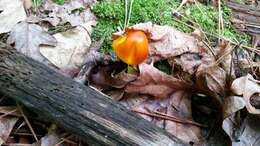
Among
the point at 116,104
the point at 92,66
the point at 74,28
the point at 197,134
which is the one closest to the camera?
the point at 116,104

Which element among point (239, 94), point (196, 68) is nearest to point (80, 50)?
point (196, 68)

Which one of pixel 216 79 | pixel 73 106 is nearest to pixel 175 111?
pixel 216 79

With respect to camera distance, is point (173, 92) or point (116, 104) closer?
point (116, 104)

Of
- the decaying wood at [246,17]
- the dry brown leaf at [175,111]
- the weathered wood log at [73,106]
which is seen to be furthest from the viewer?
the decaying wood at [246,17]

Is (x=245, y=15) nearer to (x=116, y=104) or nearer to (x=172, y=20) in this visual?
(x=172, y=20)

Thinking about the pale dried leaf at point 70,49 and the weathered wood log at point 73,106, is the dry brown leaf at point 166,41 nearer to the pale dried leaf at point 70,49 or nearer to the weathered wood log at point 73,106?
the pale dried leaf at point 70,49

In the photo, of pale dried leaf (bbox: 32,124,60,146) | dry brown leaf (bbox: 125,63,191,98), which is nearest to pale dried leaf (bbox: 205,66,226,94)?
dry brown leaf (bbox: 125,63,191,98)

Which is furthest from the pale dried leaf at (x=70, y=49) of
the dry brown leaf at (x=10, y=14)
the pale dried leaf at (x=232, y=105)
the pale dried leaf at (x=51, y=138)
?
Answer: the pale dried leaf at (x=232, y=105)
